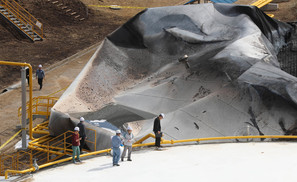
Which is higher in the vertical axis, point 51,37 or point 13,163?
point 51,37

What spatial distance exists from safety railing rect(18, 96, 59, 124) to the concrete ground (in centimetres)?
745

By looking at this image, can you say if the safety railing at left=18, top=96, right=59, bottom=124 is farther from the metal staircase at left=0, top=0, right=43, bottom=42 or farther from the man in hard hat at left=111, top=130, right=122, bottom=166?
the metal staircase at left=0, top=0, right=43, bottom=42

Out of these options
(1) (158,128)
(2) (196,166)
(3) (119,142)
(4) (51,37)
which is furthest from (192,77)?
(4) (51,37)

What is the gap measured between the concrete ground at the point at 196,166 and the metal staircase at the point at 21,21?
20.9 m

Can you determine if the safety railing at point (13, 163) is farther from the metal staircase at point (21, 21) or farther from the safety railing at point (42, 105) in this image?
the metal staircase at point (21, 21)

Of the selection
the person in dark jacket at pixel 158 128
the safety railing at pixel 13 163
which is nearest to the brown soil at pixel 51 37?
the safety railing at pixel 13 163

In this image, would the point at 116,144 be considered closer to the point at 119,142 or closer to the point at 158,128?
the point at 119,142

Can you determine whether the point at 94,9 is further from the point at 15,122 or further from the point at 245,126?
the point at 245,126

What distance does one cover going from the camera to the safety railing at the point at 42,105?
24.1m

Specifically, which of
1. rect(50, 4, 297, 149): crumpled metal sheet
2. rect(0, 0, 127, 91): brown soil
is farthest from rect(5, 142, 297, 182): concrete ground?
rect(0, 0, 127, 91): brown soil

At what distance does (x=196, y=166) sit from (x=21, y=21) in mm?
24059

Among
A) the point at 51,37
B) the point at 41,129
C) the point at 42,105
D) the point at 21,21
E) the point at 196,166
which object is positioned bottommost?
the point at 41,129

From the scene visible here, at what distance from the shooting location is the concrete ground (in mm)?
15047

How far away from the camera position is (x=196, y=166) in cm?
1589
